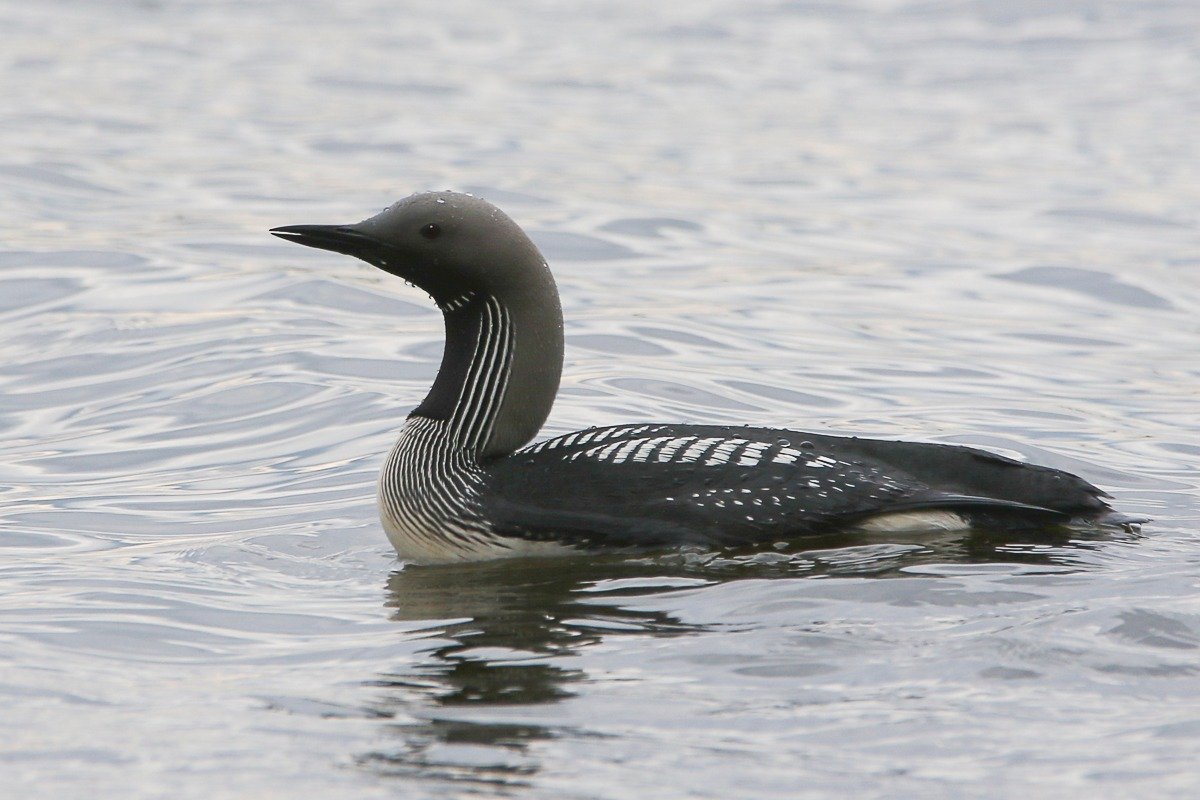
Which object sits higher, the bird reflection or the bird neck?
the bird neck

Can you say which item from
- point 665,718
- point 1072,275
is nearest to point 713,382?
point 1072,275

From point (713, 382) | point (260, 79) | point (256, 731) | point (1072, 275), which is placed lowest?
point (256, 731)

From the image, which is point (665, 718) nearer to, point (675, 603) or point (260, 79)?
point (675, 603)

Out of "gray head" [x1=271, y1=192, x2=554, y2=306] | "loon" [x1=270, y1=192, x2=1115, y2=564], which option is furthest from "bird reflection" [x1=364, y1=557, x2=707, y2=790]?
"gray head" [x1=271, y1=192, x2=554, y2=306]

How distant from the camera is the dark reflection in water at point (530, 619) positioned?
3855 mm

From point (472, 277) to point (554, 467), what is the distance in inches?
24.5

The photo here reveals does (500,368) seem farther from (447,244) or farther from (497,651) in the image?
(497,651)

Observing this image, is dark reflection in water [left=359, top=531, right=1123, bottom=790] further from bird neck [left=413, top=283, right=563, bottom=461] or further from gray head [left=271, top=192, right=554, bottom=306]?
gray head [left=271, top=192, right=554, bottom=306]

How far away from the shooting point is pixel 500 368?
18.2ft

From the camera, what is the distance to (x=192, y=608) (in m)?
5.00

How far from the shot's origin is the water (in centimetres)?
396

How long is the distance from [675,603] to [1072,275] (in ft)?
20.3

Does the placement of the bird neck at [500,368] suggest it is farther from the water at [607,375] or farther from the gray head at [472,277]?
the water at [607,375]

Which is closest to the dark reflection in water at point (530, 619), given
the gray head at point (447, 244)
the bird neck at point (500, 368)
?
the bird neck at point (500, 368)
